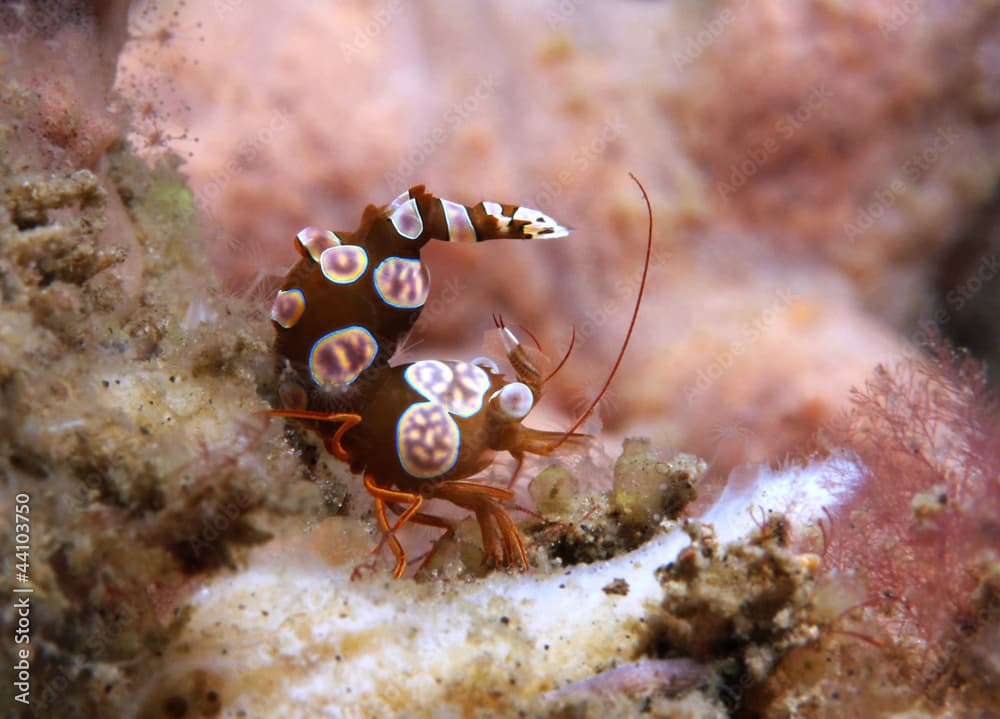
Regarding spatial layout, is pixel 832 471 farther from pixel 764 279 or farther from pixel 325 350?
pixel 325 350

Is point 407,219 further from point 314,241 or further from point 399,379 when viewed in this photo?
point 399,379

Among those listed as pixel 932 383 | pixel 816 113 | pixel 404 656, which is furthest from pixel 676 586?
pixel 816 113

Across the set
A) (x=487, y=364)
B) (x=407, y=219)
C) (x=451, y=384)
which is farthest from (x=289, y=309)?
(x=487, y=364)

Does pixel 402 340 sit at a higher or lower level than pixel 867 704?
lower

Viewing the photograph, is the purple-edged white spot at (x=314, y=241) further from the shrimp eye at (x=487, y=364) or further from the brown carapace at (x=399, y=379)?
the shrimp eye at (x=487, y=364)

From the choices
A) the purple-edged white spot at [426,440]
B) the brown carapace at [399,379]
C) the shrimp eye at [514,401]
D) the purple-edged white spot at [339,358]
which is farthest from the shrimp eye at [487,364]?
the purple-edged white spot at [339,358]

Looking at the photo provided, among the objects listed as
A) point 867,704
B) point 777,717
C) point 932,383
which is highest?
point 932,383
